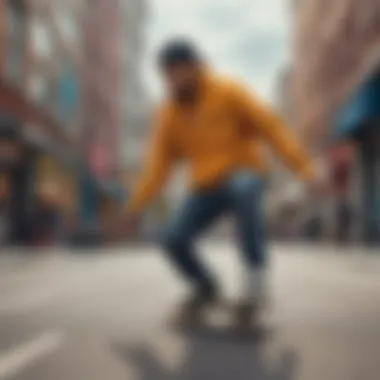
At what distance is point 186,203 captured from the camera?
5.79 meters

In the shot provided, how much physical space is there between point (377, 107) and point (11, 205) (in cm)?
1188

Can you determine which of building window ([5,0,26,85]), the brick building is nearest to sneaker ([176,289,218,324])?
building window ([5,0,26,85])

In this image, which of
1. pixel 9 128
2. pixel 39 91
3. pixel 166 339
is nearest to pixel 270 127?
pixel 166 339

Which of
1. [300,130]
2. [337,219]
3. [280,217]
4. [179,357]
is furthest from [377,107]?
[280,217]

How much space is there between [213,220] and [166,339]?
144cm

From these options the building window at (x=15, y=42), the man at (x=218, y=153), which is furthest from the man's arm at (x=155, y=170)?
the building window at (x=15, y=42)

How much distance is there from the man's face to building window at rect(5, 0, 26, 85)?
1836cm

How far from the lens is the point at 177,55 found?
5.26 meters

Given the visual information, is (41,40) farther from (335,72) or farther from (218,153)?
(218,153)

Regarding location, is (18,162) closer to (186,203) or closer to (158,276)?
(158,276)

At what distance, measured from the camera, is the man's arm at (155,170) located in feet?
18.7

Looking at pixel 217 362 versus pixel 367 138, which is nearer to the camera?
pixel 217 362

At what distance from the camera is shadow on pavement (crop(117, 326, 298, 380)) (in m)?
3.41

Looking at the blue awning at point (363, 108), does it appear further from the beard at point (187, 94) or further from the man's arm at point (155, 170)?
the beard at point (187, 94)
